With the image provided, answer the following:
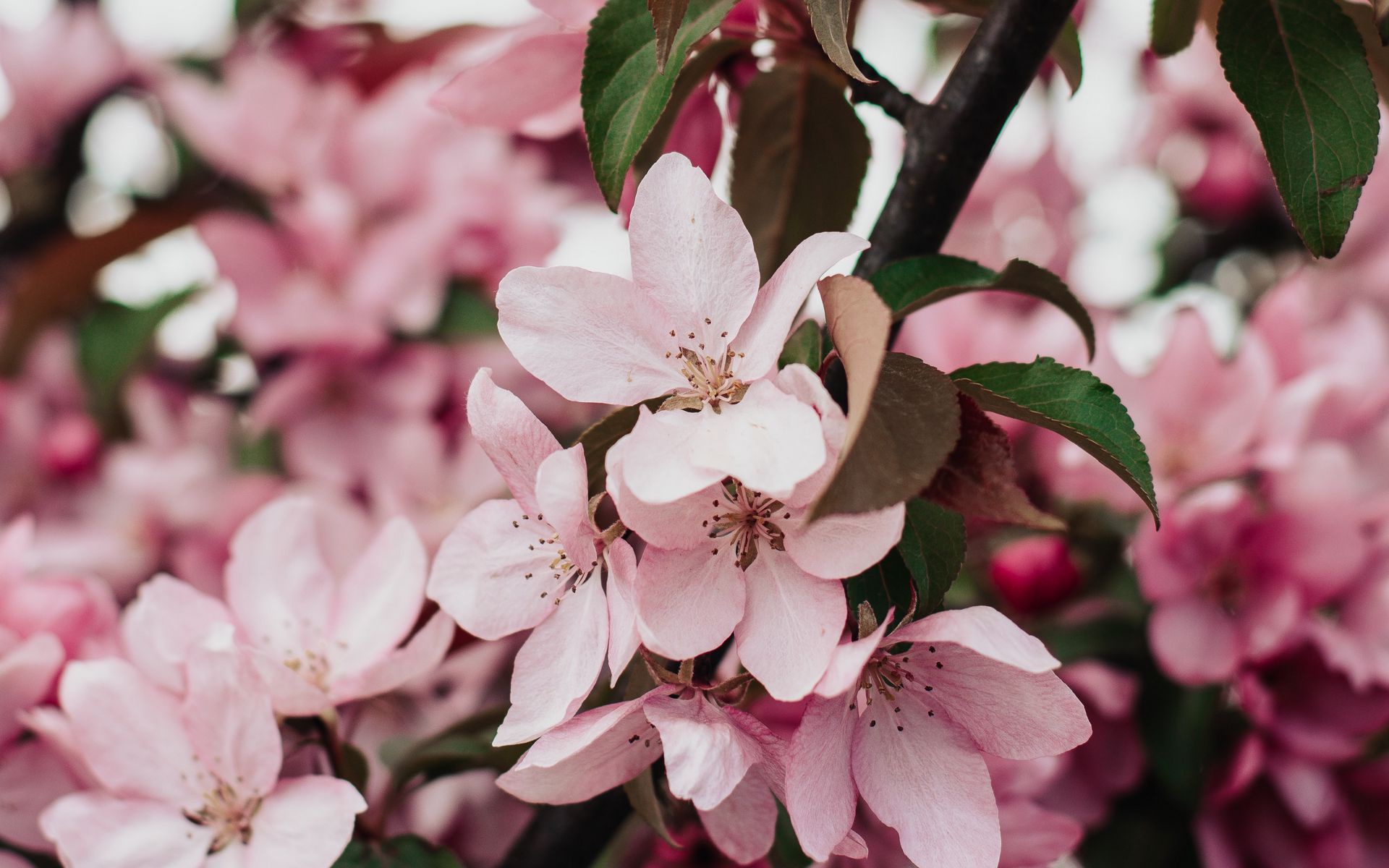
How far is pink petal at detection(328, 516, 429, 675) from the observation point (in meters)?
0.66

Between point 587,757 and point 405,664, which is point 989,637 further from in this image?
point 405,664

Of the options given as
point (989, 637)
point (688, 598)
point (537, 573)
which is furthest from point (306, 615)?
point (989, 637)

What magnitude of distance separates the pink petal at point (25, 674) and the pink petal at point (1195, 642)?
2.53 feet

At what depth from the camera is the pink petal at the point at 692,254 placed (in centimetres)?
48

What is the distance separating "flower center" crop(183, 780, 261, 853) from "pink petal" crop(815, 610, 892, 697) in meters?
0.34

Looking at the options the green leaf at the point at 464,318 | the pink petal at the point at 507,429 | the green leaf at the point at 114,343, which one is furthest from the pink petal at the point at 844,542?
the green leaf at the point at 114,343

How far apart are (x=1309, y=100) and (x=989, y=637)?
1.03ft

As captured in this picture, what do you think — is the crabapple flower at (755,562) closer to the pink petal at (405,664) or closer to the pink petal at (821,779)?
the pink petal at (821,779)

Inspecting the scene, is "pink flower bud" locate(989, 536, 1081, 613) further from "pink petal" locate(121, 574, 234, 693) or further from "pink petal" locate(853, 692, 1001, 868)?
"pink petal" locate(121, 574, 234, 693)

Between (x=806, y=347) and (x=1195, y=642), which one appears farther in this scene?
(x=1195, y=642)

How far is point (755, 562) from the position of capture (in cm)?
47

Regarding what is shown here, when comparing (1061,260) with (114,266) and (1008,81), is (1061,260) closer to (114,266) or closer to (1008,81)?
(1008,81)

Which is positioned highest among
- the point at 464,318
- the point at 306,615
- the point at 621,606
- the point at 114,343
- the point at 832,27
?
the point at 832,27

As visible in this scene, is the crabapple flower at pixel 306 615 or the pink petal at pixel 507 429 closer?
the pink petal at pixel 507 429
